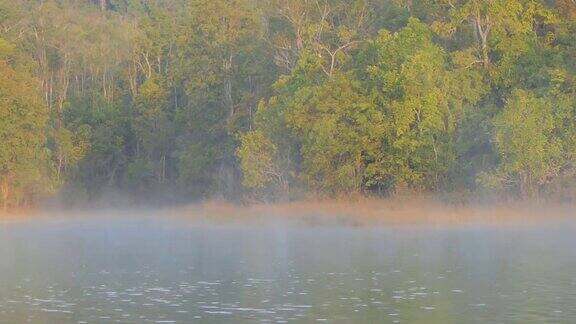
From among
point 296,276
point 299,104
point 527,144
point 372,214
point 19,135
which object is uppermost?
point 299,104

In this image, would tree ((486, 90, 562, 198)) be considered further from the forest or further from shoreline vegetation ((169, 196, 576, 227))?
shoreline vegetation ((169, 196, 576, 227))

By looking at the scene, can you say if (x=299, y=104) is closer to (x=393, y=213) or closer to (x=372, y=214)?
(x=372, y=214)

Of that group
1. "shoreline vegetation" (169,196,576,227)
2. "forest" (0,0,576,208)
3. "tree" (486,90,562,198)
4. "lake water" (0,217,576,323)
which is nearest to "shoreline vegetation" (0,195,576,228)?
"shoreline vegetation" (169,196,576,227)

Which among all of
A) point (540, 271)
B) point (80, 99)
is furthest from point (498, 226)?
point (80, 99)

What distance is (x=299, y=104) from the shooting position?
186ft

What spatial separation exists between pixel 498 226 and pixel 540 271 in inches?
666

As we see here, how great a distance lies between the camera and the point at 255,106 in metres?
68.8

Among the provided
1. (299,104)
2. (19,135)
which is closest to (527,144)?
(299,104)

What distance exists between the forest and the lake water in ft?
21.8

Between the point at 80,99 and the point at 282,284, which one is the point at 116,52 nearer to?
the point at 80,99

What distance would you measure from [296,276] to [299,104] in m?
26.6

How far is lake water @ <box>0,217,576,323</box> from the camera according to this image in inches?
933

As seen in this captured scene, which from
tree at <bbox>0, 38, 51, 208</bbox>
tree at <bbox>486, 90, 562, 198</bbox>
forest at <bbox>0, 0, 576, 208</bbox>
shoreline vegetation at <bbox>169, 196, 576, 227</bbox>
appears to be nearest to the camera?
shoreline vegetation at <bbox>169, 196, 576, 227</bbox>

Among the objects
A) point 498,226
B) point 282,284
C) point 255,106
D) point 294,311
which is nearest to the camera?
Answer: point 294,311
